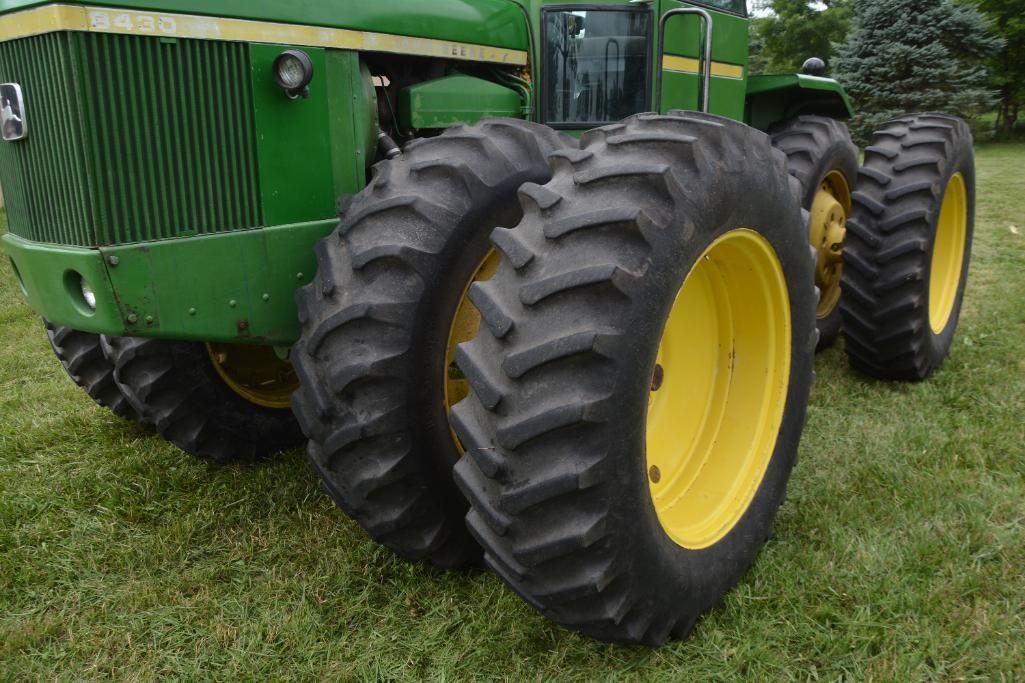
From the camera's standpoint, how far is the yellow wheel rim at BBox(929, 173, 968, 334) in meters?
4.54

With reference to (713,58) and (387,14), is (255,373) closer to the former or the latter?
(387,14)

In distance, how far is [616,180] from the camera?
1996 millimetres

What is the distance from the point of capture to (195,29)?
215 cm

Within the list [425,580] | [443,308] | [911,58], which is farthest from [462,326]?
[911,58]

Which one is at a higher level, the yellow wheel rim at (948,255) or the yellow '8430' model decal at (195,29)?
the yellow '8430' model decal at (195,29)

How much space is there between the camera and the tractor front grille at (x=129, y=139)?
79.0 inches

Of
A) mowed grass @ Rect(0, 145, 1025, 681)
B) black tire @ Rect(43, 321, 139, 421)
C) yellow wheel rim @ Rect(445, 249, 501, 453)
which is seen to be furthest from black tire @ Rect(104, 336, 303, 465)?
yellow wheel rim @ Rect(445, 249, 501, 453)

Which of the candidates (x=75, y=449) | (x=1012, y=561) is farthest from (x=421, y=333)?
(x=75, y=449)

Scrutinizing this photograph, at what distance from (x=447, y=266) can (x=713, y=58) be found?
2147 millimetres

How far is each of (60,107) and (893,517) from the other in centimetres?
274

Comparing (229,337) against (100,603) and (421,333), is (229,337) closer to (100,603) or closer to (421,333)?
(421,333)

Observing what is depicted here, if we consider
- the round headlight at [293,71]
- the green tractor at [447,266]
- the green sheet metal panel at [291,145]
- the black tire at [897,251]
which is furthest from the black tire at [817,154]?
the round headlight at [293,71]

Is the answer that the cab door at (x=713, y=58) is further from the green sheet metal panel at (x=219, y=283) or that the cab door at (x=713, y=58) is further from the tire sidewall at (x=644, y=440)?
the green sheet metal panel at (x=219, y=283)

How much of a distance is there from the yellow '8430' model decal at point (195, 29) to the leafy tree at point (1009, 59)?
23070 mm
